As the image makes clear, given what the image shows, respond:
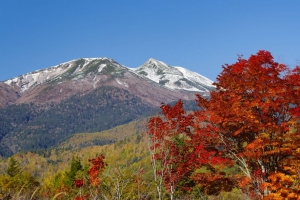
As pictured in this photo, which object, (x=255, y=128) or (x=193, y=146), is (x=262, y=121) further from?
(x=193, y=146)

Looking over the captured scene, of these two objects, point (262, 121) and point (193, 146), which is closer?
point (262, 121)

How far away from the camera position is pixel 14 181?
223ft

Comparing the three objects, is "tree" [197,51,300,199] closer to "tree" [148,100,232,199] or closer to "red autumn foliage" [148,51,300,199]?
"red autumn foliage" [148,51,300,199]

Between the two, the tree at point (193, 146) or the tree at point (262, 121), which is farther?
the tree at point (193, 146)

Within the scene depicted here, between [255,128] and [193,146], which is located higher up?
[255,128]

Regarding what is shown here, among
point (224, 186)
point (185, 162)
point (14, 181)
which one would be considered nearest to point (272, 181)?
point (224, 186)

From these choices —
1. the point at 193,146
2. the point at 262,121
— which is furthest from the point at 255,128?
the point at 193,146

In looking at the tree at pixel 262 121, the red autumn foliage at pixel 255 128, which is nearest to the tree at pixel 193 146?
the red autumn foliage at pixel 255 128

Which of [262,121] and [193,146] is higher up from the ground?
[262,121]

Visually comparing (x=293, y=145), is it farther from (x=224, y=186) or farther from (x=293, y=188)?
(x=224, y=186)

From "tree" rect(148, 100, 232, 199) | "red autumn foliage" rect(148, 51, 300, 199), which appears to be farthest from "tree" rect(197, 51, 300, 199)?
"tree" rect(148, 100, 232, 199)

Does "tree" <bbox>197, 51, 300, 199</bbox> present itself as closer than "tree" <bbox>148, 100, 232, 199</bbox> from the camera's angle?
Yes

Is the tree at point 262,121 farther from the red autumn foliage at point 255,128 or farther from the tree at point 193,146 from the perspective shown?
the tree at point 193,146

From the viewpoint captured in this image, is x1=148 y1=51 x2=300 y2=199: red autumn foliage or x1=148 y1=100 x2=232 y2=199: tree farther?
x1=148 y1=100 x2=232 y2=199: tree
